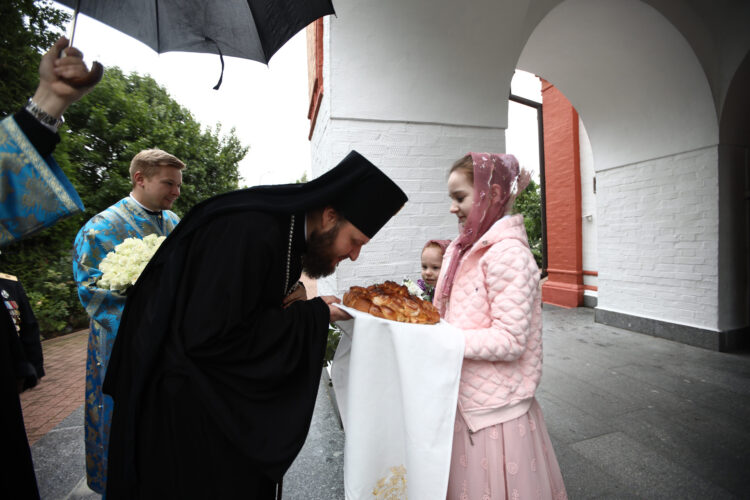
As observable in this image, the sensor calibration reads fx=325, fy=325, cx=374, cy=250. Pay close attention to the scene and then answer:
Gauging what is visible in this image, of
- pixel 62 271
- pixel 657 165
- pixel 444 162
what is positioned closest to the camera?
pixel 444 162

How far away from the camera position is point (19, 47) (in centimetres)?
436

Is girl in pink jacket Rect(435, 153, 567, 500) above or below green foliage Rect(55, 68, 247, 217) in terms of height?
below

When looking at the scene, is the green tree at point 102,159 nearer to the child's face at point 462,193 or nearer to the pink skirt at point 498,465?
the child's face at point 462,193

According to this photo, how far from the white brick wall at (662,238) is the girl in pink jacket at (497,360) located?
5.72 m

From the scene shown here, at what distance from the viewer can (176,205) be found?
11.9 meters

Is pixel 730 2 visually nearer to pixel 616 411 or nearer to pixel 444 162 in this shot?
pixel 444 162

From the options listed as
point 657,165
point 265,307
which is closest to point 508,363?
point 265,307

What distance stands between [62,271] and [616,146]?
12.7 meters

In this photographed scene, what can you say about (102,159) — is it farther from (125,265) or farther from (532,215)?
(532,215)

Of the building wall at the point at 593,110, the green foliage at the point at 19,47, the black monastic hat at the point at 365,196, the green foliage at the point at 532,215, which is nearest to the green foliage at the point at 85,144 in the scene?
the green foliage at the point at 19,47

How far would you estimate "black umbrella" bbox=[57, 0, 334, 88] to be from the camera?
1.94m

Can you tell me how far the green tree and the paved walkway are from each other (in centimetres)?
246

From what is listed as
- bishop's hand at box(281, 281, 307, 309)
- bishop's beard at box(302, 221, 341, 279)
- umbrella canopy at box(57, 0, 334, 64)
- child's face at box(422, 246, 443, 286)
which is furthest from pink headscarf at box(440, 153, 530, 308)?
umbrella canopy at box(57, 0, 334, 64)

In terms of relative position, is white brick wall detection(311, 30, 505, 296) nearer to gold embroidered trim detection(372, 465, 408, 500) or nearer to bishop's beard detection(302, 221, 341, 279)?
bishop's beard detection(302, 221, 341, 279)
